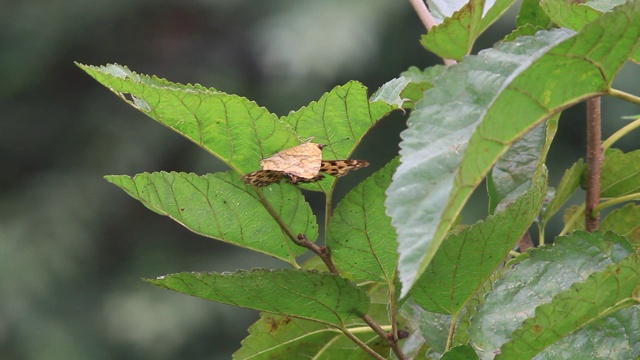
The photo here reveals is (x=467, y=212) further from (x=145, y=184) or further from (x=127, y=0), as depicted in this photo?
(x=145, y=184)

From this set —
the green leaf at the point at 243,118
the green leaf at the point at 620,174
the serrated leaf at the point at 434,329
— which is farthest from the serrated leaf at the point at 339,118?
the green leaf at the point at 620,174

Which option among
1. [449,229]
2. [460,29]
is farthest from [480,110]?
[460,29]

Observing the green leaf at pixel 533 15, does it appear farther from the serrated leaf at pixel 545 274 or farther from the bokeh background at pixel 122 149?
the bokeh background at pixel 122 149

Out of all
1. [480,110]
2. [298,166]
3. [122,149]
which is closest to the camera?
[480,110]

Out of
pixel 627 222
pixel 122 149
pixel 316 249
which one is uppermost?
pixel 316 249

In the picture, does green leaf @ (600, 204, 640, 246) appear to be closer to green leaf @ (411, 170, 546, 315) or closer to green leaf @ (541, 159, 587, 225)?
green leaf @ (541, 159, 587, 225)

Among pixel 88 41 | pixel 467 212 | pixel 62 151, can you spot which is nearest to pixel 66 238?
pixel 62 151

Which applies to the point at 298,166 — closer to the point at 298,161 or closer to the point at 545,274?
the point at 298,161
